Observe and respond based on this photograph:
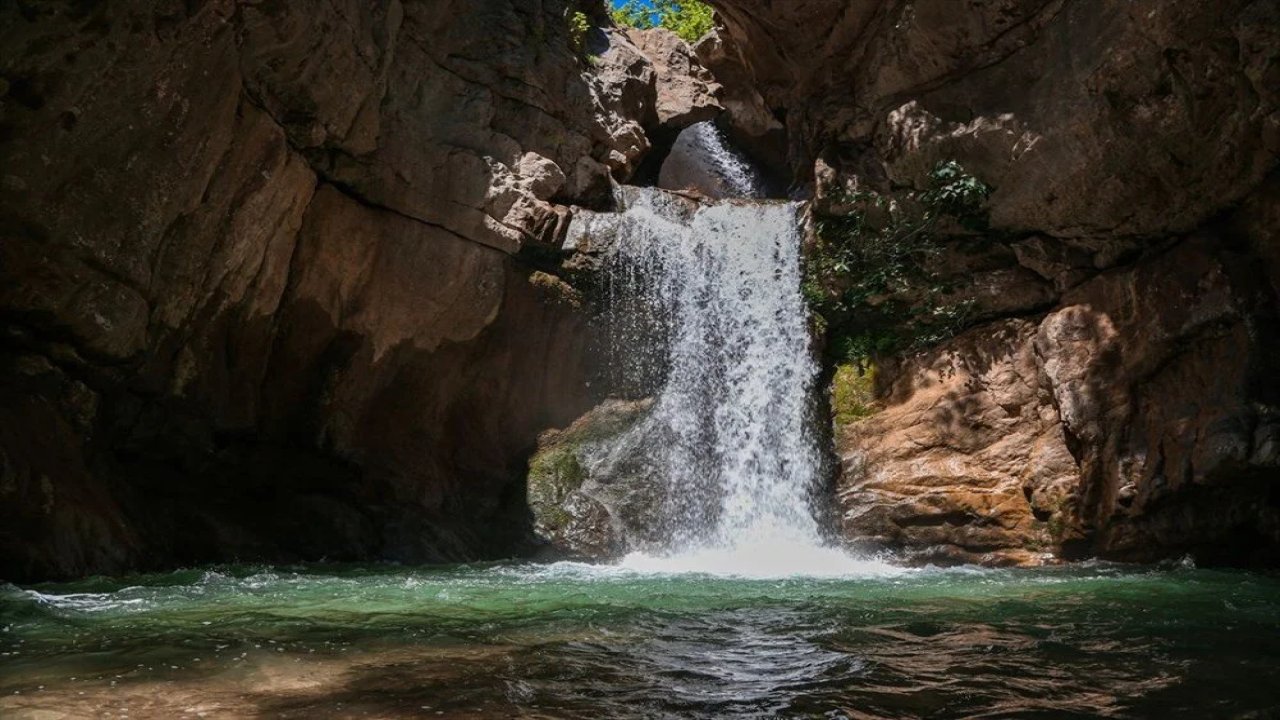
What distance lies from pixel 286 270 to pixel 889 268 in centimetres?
733

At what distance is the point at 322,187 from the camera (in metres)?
10.9

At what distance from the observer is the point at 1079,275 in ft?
34.3

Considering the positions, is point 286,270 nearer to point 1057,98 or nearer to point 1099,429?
point 1057,98

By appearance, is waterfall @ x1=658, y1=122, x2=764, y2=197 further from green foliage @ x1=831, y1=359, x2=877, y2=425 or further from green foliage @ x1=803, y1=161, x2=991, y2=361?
green foliage @ x1=831, y1=359, x2=877, y2=425

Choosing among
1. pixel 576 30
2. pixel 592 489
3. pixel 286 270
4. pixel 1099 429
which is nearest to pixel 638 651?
pixel 1099 429

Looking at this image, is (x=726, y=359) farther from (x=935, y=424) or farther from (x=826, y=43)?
(x=826, y=43)

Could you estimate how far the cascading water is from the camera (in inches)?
464

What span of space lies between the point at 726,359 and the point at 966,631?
27.8 ft

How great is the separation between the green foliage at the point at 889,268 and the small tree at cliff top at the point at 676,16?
12096 millimetres

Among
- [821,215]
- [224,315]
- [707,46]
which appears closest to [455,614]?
[224,315]

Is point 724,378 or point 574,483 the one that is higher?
point 724,378

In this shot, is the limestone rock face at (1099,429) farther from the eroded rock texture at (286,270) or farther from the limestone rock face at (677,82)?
the limestone rock face at (677,82)

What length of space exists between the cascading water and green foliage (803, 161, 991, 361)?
A: 0.50 metres

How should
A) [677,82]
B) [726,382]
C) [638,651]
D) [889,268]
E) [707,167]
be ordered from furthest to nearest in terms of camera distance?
[707,167], [677,82], [726,382], [889,268], [638,651]
